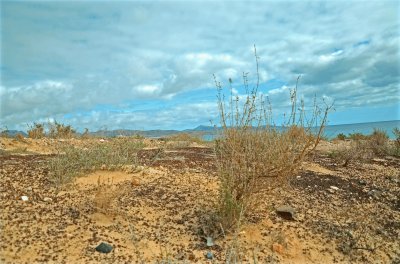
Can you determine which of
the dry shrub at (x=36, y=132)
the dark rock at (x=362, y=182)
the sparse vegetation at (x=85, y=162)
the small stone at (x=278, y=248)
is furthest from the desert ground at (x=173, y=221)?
the dry shrub at (x=36, y=132)

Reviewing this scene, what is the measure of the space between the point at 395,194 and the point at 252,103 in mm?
3056

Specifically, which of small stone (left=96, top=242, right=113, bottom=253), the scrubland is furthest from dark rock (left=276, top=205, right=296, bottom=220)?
small stone (left=96, top=242, right=113, bottom=253)

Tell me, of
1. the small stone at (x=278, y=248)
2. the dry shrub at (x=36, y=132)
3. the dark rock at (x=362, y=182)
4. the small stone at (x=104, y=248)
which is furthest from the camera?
the dry shrub at (x=36, y=132)

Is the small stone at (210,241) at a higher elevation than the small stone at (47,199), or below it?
below

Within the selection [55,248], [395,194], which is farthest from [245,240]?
[395,194]

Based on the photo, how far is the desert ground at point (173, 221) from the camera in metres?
3.69

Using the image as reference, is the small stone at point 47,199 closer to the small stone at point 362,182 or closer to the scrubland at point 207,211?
the scrubland at point 207,211

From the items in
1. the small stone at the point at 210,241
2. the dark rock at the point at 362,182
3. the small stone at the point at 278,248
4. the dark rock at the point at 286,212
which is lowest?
the small stone at the point at 278,248

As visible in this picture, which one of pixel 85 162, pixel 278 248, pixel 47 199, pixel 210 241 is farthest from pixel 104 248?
pixel 85 162

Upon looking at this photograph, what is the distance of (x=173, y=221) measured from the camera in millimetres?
4301

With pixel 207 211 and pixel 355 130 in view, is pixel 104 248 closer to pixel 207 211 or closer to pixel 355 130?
pixel 207 211

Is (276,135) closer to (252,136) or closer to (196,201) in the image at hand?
(252,136)

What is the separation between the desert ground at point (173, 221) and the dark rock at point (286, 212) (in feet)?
0.04

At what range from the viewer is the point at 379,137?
12.1m
